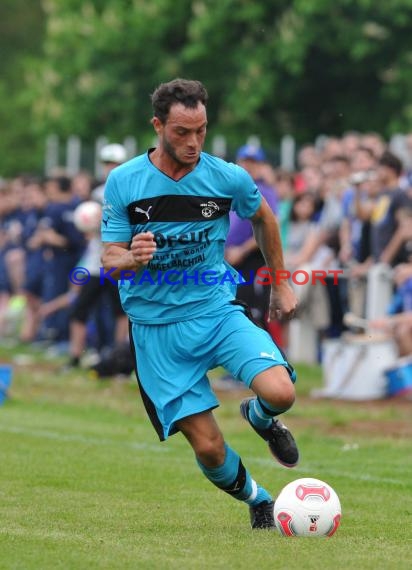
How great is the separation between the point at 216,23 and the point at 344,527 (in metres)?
23.4

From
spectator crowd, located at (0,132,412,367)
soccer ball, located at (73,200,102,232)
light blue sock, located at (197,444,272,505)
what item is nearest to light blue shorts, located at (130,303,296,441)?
light blue sock, located at (197,444,272,505)

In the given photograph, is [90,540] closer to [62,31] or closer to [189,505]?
[189,505]

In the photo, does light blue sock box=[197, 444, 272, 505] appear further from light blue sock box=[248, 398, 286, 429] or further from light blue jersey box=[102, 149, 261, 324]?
light blue jersey box=[102, 149, 261, 324]

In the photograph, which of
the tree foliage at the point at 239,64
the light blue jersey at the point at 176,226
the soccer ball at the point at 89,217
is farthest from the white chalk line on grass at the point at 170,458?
the tree foliage at the point at 239,64

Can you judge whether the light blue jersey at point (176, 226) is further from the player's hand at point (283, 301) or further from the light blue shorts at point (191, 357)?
the player's hand at point (283, 301)

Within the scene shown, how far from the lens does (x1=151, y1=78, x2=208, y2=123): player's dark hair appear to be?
24.6 ft

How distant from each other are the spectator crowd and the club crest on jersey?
564 cm

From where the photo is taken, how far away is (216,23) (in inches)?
1189

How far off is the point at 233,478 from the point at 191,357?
69cm

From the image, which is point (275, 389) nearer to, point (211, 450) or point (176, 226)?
point (211, 450)

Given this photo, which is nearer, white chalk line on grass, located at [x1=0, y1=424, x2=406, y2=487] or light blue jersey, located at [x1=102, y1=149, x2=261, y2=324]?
light blue jersey, located at [x1=102, y1=149, x2=261, y2=324]

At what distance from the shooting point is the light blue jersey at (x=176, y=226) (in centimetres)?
762

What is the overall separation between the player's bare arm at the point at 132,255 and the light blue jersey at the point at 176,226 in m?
0.12

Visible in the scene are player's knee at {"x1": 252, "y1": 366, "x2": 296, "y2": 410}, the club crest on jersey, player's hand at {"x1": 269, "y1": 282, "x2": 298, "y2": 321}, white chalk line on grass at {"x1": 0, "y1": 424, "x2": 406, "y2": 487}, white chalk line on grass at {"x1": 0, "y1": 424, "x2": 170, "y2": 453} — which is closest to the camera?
player's knee at {"x1": 252, "y1": 366, "x2": 296, "y2": 410}
